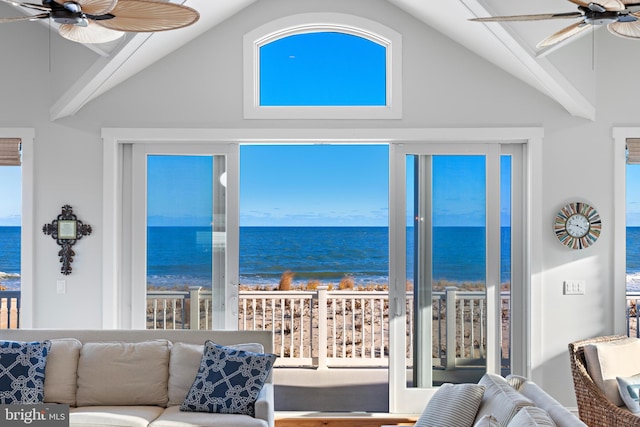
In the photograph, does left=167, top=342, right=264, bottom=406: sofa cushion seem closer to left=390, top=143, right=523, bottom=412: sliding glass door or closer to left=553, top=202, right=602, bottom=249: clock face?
left=390, top=143, right=523, bottom=412: sliding glass door

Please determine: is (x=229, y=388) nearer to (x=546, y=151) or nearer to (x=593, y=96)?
(x=546, y=151)

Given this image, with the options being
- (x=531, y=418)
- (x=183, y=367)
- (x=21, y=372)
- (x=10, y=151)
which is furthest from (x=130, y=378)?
(x=531, y=418)

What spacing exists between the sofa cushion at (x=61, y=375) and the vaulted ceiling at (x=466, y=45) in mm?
1970

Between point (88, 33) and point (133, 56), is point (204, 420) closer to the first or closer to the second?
point (88, 33)

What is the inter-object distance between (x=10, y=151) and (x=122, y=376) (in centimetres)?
227

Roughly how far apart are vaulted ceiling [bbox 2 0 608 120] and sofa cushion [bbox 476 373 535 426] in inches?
93.2

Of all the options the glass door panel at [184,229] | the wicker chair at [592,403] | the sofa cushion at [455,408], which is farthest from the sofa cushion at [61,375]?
the wicker chair at [592,403]

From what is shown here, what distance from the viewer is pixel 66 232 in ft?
17.9

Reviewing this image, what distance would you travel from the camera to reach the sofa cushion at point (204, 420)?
398cm

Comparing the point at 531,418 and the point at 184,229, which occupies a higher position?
the point at 184,229

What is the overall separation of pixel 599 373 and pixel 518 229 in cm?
143

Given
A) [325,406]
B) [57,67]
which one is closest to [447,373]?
[325,406]

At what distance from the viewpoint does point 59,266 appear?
17.9ft

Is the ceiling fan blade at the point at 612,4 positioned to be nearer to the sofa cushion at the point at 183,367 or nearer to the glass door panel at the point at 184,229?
the sofa cushion at the point at 183,367
